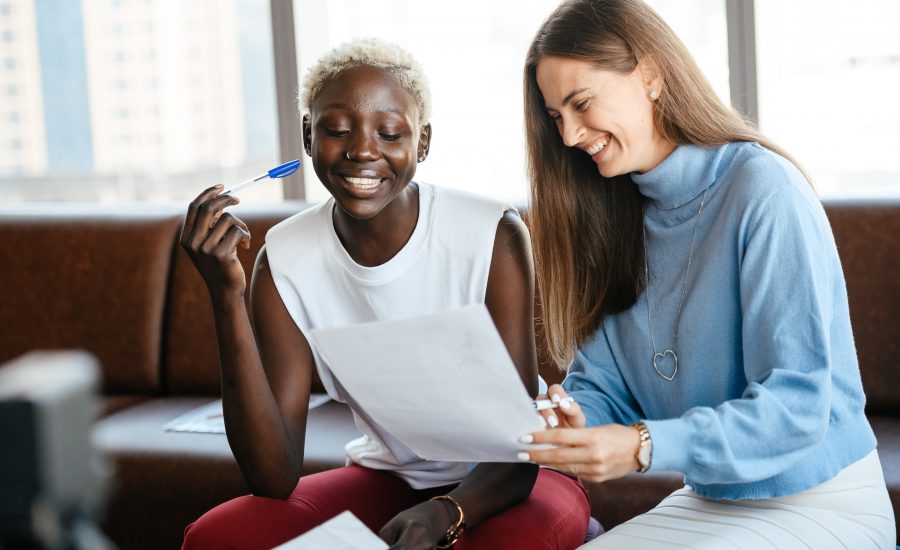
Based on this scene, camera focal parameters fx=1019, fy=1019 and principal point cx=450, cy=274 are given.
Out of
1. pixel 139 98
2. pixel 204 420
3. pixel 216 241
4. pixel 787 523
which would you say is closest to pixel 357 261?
pixel 216 241

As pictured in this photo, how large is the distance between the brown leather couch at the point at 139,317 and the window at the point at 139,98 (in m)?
0.58

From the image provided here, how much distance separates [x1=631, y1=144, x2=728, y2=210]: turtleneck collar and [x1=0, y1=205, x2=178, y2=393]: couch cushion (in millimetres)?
1719

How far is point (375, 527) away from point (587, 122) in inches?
27.3

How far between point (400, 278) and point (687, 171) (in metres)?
0.47

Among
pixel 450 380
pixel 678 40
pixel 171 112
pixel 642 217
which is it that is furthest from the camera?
pixel 171 112

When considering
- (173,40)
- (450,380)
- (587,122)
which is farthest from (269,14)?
(450,380)

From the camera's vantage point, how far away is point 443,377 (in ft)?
3.84

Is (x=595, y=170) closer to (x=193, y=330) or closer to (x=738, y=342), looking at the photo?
(x=738, y=342)

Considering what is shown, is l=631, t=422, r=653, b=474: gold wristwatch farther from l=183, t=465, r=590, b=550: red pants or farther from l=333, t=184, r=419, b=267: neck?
l=333, t=184, r=419, b=267: neck

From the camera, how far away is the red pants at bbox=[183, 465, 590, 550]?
1.45 meters

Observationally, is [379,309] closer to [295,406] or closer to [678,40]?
[295,406]

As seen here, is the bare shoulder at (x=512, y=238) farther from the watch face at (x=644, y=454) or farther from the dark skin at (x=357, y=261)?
the watch face at (x=644, y=454)

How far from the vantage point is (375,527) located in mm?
1573

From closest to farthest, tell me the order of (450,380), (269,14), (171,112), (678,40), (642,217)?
(450,380) < (678,40) < (642,217) < (269,14) < (171,112)
